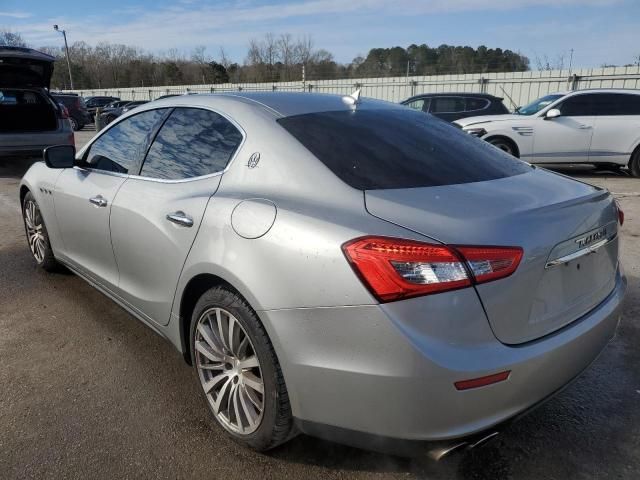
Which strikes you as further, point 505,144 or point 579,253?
point 505,144

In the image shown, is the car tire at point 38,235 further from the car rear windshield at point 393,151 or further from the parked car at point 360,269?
the car rear windshield at point 393,151

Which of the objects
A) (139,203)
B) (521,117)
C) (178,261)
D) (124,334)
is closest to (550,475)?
(178,261)

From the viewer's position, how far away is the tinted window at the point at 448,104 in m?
12.0

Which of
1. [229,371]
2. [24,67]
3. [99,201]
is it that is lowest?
[229,371]

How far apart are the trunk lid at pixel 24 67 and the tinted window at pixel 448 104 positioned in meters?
8.07

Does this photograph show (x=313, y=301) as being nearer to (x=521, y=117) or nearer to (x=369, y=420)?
(x=369, y=420)

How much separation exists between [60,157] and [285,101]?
1.87 m

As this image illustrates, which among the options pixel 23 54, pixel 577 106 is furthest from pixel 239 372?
pixel 577 106

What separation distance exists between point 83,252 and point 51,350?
0.69 metres

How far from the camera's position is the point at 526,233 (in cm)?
182

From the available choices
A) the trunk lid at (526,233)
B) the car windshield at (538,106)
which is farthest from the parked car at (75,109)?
the trunk lid at (526,233)

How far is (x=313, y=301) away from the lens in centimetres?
183

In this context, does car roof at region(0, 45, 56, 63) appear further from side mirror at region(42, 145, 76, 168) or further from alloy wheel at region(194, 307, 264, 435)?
alloy wheel at region(194, 307, 264, 435)

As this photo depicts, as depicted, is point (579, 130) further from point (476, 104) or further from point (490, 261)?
point (490, 261)
